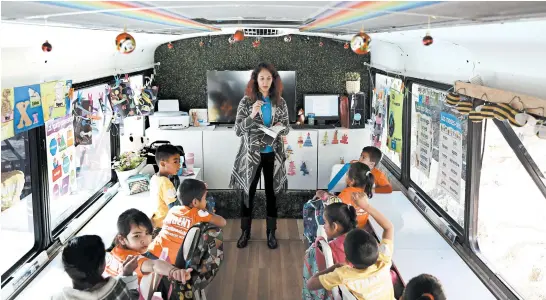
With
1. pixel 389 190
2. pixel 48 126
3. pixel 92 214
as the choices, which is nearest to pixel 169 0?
pixel 48 126

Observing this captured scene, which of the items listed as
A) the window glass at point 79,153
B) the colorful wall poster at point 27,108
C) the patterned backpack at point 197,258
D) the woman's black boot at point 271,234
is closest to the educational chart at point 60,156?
the window glass at point 79,153

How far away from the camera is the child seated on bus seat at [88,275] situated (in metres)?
2.17

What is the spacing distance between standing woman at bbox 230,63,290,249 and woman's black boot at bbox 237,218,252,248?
0.15ft

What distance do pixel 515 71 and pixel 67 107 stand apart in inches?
108

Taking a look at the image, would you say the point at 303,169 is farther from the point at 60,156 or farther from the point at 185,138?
the point at 60,156

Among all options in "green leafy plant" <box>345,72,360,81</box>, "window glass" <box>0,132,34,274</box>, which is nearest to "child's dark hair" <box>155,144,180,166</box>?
"window glass" <box>0,132,34,274</box>

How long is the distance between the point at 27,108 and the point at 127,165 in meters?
2.04

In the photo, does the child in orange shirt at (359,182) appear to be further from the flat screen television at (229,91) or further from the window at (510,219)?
the flat screen television at (229,91)

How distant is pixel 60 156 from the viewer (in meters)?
3.88

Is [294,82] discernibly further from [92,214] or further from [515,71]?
[515,71]

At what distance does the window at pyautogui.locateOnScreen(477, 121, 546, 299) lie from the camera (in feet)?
10.7

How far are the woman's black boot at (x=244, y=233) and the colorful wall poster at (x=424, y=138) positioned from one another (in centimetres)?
167

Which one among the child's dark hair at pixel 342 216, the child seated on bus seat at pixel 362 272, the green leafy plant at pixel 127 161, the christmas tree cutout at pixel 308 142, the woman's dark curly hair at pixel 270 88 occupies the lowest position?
the child seated on bus seat at pixel 362 272

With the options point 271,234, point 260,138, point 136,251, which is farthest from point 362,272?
point 271,234
